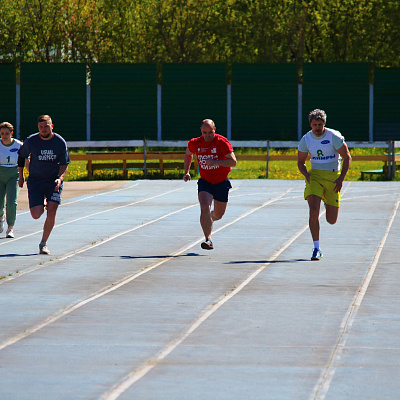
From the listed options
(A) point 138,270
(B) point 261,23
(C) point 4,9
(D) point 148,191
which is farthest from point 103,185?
(B) point 261,23

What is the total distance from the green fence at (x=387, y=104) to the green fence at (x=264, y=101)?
3320mm

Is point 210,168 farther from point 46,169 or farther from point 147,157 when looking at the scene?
point 147,157

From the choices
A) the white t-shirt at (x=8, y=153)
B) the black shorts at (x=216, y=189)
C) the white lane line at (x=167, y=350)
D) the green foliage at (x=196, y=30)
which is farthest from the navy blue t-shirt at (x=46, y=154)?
the green foliage at (x=196, y=30)

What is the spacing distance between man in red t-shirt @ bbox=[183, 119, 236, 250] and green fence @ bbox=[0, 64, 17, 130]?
2914cm

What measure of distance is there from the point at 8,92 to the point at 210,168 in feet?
97.7

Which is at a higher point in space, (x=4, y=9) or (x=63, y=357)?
(x=4, y=9)

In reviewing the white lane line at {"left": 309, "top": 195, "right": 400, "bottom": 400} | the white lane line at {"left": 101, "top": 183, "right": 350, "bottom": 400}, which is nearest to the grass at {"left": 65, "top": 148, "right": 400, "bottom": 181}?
the white lane line at {"left": 309, "top": 195, "right": 400, "bottom": 400}

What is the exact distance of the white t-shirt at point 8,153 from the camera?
1407cm

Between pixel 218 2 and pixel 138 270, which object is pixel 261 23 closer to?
pixel 218 2

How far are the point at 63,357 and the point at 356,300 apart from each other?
3.25 metres

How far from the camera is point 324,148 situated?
38.8 ft

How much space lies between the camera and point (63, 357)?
6.70 m

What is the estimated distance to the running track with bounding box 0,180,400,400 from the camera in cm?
605

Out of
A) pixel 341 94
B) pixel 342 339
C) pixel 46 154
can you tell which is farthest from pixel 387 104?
pixel 342 339
